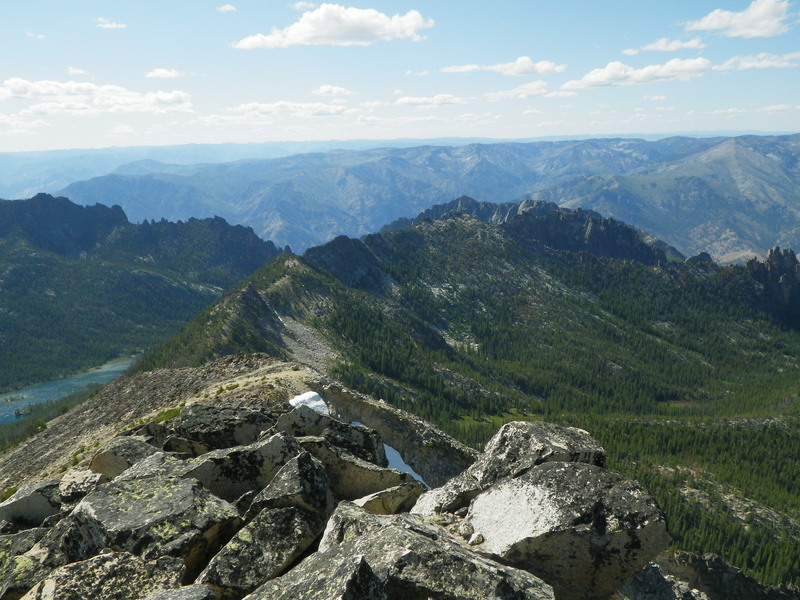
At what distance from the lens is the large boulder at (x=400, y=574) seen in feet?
48.0

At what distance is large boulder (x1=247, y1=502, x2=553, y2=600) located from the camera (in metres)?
14.6

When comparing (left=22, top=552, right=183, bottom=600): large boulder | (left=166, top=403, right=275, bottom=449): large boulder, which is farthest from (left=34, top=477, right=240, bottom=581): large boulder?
(left=166, top=403, right=275, bottom=449): large boulder

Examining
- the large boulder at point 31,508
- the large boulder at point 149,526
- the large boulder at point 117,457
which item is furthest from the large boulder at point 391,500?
the large boulder at point 31,508

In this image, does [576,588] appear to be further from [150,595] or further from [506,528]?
[150,595]

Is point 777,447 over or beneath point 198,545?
beneath

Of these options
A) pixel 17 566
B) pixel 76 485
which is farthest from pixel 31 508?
pixel 17 566

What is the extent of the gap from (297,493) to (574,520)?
1025 centimetres

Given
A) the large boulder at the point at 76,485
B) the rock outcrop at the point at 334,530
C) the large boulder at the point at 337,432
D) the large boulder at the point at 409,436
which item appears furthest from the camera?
the large boulder at the point at 409,436

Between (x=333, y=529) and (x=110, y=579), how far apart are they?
7132mm

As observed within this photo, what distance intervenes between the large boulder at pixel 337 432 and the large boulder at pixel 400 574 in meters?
11.7

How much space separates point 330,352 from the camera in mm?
188625

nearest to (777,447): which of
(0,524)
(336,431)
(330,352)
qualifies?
(330,352)

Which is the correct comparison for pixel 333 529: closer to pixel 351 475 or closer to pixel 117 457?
pixel 351 475

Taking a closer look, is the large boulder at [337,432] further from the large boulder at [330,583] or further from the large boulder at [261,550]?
the large boulder at [330,583]
